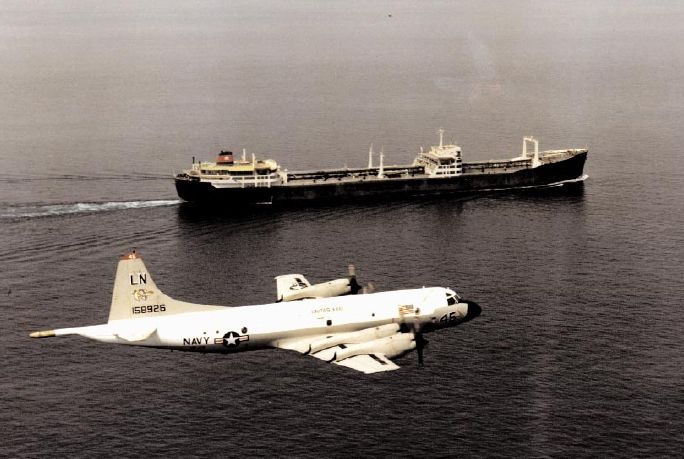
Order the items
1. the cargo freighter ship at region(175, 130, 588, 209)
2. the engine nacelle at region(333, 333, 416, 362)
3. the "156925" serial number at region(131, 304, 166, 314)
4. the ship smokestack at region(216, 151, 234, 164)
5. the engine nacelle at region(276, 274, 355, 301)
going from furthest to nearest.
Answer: the ship smokestack at region(216, 151, 234, 164), the cargo freighter ship at region(175, 130, 588, 209), the engine nacelle at region(276, 274, 355, 301), the "156925" serial number at region(131, 304, 166, 314), the engine nacelle at region(333, 333, 416, 362)

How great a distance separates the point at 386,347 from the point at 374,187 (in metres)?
96.1

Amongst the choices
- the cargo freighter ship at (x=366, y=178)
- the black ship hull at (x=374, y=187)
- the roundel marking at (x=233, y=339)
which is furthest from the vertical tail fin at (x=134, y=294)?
the black ship hull at (x=374, y=187)

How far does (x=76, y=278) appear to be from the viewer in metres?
125

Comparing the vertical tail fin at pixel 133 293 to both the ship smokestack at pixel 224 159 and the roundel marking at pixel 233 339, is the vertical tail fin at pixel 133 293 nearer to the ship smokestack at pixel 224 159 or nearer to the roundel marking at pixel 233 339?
the roundel marking at pixel 233 339

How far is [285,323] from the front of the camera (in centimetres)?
8794

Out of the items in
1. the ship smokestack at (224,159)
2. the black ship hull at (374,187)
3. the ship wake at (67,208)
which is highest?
the ship smokestack at (224,159)

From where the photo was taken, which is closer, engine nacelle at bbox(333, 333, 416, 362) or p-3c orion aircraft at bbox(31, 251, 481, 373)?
engine nacelle at bbox(333, 333, 416, 362)

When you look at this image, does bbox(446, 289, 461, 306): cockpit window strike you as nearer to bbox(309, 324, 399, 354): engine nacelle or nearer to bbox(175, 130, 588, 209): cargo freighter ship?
bbox(309, 324, 399, 354): engine nacelle

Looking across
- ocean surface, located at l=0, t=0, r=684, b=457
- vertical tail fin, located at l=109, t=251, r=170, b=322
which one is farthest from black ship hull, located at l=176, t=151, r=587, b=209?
vertical tail fin, located at l=109, t=251, r=170, b=322

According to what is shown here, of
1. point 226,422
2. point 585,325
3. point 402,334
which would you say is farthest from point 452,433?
point 585,325

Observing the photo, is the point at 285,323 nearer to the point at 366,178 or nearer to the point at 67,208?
the point at 67,208

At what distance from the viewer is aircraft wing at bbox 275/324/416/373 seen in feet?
272

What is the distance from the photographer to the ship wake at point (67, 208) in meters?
154

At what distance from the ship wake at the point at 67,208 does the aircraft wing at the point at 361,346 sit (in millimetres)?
81096
